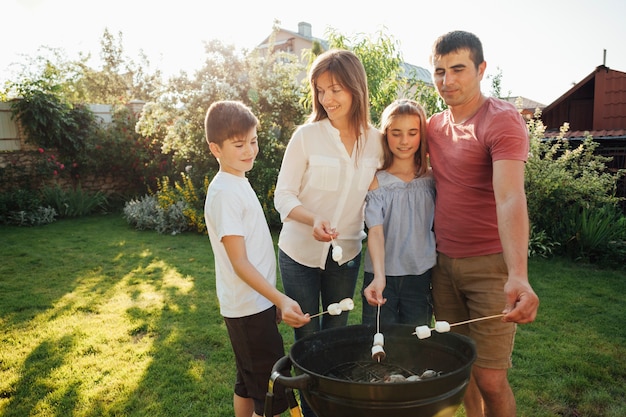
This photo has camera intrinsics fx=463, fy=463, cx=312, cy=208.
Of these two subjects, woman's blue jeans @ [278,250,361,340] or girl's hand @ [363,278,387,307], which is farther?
woman's blue jeans @ [278,250,361,340]

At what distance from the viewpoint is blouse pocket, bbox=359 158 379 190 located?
2156 mm

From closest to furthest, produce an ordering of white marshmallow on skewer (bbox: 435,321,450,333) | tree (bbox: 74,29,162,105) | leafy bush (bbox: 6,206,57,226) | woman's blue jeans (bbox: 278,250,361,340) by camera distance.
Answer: white marshmallow on skewer (bbox: 435,321,450,333)
woman's blue jeans (bbox: 278,250,361,340)
leafy bush (bbox: 6,206,57,226)
tree (bbox: 74,29,162,105)

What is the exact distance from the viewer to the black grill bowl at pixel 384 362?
126 centimetres

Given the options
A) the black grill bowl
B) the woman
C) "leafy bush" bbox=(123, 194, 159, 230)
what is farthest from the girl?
"leafy bush" bbox=(123, 194, 159, 230)

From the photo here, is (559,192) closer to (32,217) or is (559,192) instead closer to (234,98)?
(234,98)

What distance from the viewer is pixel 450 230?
2.02 m

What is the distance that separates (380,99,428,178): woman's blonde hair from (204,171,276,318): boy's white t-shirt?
0.67 m

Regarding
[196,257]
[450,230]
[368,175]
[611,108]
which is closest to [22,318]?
[196,257]

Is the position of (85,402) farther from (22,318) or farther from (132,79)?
(132,79)

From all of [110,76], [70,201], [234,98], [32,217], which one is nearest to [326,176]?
[234,98]

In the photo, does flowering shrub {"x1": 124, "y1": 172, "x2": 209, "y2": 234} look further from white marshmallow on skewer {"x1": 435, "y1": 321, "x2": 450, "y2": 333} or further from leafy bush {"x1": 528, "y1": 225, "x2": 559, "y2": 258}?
white marshmallow on skewer {"x1": 435, "y1": 321, "x2": 450, "y2": 333}

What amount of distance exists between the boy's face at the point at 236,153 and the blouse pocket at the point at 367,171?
1.68 feet

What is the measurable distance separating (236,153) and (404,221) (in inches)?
31.9

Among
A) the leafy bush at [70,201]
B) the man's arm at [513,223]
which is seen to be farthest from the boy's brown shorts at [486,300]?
the leafy bush at [70,201]
